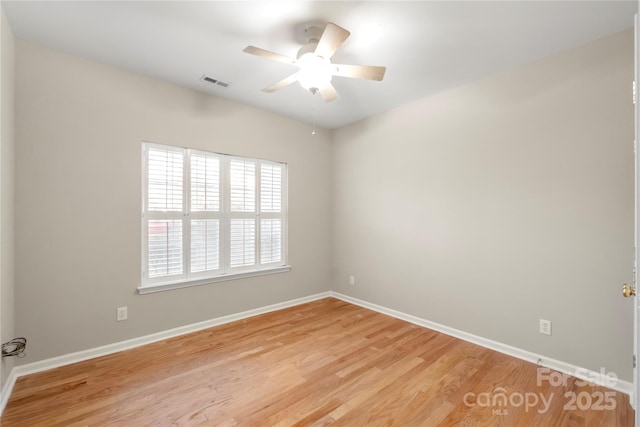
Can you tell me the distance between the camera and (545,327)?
8.00ft

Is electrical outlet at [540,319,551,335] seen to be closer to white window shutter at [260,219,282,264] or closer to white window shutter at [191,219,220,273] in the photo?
white window shutter at [260,219,282,264]

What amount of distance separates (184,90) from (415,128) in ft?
8.64

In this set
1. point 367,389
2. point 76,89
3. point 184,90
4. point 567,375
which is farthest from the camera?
point 184,90

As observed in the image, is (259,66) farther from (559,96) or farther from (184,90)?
(559,96)

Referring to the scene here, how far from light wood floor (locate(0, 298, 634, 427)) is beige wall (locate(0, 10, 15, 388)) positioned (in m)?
0.50

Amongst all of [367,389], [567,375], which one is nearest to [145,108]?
[367,389]

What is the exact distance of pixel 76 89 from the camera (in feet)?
8.04

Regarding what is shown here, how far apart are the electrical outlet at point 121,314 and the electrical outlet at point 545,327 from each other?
378 centimetres

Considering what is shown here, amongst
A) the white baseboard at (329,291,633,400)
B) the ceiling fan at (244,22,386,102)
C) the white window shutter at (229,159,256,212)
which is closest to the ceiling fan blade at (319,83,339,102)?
the ceiling fan at (244,22,386,102)

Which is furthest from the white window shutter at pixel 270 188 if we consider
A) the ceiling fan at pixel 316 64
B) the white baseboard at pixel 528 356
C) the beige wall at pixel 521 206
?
the white baseboard at pixel 528 356

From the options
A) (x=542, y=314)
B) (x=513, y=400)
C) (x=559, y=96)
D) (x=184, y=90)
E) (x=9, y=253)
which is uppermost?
(x=184, y=90)

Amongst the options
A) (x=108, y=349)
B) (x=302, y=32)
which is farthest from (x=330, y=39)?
(x=108, y=349)

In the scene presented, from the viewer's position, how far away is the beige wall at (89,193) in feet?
7.43

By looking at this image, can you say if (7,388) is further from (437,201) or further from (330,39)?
(437,201)
